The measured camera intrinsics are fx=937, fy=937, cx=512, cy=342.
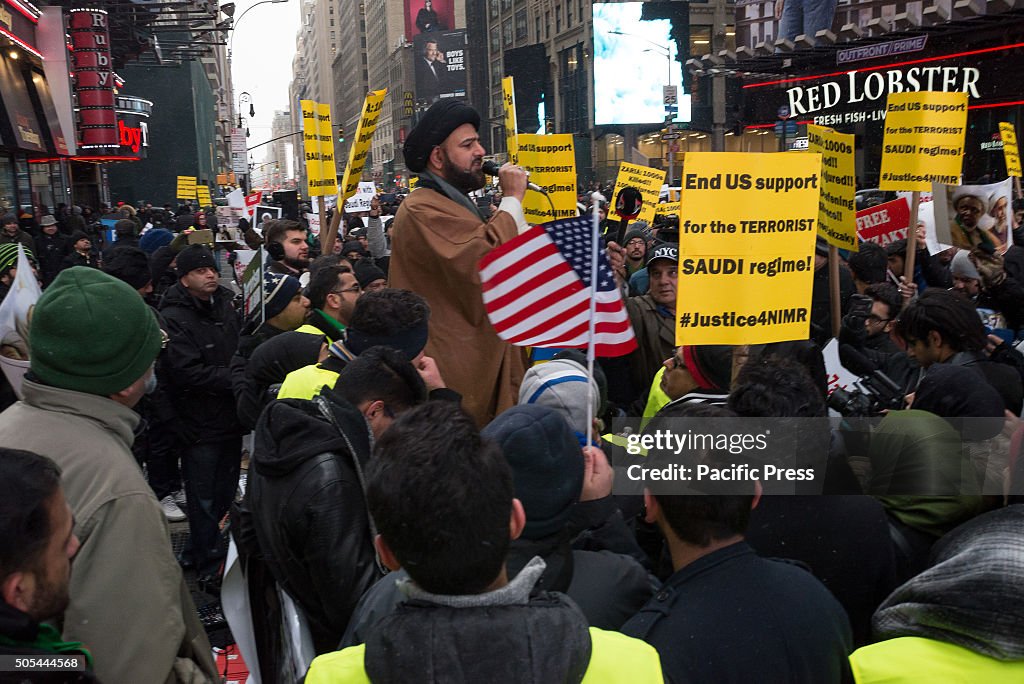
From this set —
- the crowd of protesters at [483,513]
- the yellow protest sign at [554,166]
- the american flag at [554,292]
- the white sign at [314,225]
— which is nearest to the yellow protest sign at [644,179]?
the yellow protest sign at [554,166]

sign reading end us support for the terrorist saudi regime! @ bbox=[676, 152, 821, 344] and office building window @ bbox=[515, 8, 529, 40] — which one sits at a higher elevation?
office building window @ bbox=[515, 8, 529, 40]

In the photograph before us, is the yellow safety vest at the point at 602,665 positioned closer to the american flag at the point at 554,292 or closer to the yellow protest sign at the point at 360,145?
the american flag at the point at 554,292

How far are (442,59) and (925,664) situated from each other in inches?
3668

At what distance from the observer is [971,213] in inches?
304

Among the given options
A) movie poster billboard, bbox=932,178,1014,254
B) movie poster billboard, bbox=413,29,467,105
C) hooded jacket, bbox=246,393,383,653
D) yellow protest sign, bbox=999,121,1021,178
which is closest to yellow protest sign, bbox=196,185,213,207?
yellow protest sign, bbox=999,121,1021,178

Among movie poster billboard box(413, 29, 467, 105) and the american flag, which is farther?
movie poster billboard box(413, 29, 467, 105)

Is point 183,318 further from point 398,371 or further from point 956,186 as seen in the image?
point 956,186

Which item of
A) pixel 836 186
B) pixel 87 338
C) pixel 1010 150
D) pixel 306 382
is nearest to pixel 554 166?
pixel 836 186

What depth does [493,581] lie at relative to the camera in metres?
1.69

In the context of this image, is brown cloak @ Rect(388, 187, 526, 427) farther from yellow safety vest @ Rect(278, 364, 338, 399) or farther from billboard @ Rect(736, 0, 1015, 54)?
billboard @ Rect(736, 0, 1015, 54)

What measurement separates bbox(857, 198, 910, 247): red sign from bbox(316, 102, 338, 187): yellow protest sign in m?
5.16

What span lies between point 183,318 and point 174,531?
1848 millimetres

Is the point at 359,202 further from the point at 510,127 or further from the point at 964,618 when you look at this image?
the point at 964,618

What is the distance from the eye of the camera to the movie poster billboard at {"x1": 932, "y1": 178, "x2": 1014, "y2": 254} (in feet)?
25.1
